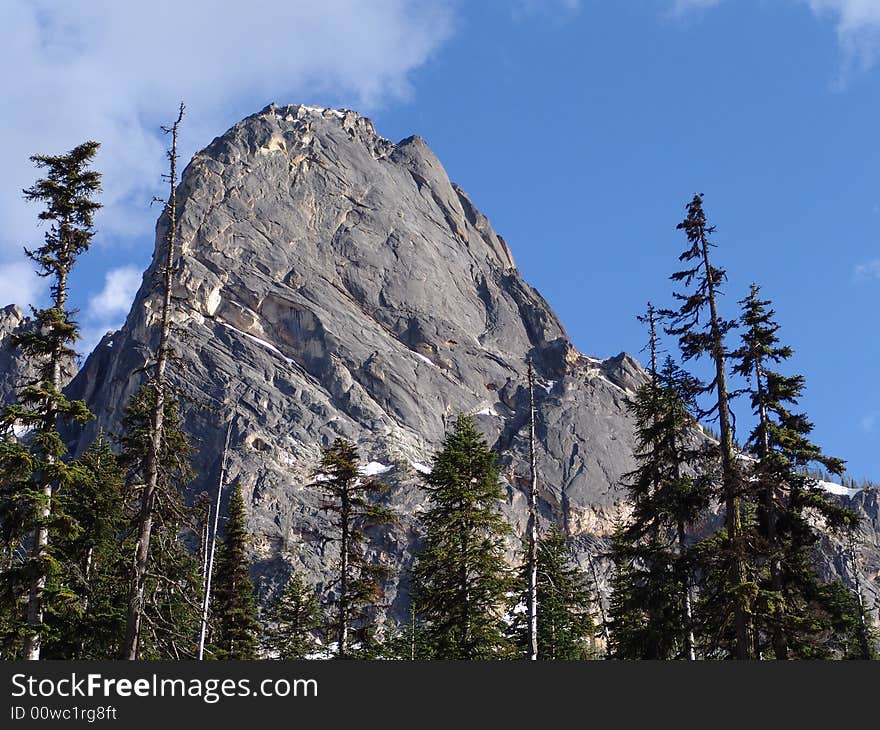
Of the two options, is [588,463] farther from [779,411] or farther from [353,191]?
[779,411]

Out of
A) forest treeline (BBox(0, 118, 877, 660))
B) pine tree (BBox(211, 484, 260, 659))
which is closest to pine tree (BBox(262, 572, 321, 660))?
pine tree (BBox(211, 484, 260, 659))

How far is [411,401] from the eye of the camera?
140625 millimetres

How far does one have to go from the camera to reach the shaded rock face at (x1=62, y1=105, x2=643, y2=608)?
120 m

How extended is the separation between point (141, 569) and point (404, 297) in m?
146

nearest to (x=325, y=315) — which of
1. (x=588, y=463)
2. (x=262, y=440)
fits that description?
(x=262, y=440)

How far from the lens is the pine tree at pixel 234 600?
40.0 m

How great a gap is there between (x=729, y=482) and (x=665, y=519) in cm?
827

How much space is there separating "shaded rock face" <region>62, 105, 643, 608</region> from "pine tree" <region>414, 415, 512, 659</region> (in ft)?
243

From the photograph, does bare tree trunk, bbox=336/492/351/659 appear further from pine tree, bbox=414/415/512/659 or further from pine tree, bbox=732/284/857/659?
pine tree, bbox=732/284/857/659

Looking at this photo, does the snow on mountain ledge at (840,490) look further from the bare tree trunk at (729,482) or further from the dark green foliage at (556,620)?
the bare tree trunk at (729,482)

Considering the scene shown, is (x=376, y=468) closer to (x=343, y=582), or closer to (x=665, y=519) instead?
(x=343, y=582)

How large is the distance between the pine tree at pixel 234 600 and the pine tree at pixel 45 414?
61.1 feet

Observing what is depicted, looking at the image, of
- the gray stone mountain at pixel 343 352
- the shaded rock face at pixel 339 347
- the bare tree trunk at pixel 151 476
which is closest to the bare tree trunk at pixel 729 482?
the bare tree trunk at pixel 151 476

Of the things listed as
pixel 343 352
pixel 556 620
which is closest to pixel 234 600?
pixel 556 620
